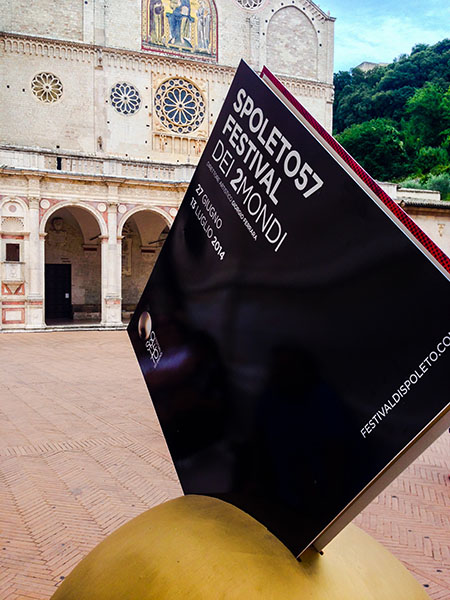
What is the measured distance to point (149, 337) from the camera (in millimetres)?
2455

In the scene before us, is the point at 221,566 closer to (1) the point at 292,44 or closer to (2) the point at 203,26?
(2) the point at 203,26

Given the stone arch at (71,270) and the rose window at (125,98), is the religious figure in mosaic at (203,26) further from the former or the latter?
the stone arch at (71,270)

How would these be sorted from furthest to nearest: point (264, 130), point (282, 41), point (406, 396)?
point (282, 41) → point (264, 130) → point (406, 396)

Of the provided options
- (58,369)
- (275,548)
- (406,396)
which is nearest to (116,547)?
(275,548)

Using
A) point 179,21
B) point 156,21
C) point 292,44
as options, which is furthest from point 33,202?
point 292,44

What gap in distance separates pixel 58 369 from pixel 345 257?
12.4m

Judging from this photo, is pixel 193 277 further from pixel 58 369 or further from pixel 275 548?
pixel 58 369

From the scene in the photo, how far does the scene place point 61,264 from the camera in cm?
2797

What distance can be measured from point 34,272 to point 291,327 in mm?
21756

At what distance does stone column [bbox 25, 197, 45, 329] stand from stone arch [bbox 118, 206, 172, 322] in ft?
24.3

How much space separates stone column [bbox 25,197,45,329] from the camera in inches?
848

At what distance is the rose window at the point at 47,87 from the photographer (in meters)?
26.2

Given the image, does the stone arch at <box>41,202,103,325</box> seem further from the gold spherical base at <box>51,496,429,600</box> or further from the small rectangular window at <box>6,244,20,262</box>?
the gold spherical base at <box>51,496,429,600</box>

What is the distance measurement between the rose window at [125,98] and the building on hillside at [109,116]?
0.06 m
